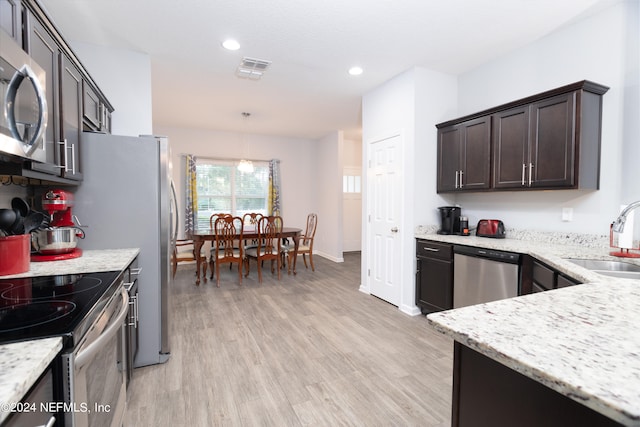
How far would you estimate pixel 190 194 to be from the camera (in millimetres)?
6059

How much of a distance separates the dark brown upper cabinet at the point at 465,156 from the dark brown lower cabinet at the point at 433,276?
2.30 ft

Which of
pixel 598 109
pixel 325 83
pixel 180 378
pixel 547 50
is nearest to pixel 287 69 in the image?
pixel 325 83

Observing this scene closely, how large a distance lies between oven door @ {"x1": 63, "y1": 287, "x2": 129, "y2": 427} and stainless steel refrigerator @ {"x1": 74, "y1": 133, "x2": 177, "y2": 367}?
78 centimetres

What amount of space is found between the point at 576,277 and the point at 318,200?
19.1 ft

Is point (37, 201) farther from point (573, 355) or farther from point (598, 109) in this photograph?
point (598, 109)

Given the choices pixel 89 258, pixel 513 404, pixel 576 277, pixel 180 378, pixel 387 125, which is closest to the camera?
pixel 513 404

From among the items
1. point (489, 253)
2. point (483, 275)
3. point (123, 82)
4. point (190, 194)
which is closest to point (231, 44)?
point (123, 82)

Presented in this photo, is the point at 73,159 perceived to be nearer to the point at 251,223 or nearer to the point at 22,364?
the point at 22,364

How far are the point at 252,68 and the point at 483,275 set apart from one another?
3.17m

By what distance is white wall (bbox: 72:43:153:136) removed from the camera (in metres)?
2.92

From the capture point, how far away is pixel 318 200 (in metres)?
7.17

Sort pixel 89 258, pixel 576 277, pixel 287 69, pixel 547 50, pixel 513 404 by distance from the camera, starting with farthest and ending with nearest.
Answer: pixel 287 69, pixel 547 50, pixel 89 258, pixel 576 277, pixel 513 404

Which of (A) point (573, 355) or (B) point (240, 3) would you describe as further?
(B) point (240, 3)

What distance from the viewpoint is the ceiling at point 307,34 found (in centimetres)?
234
